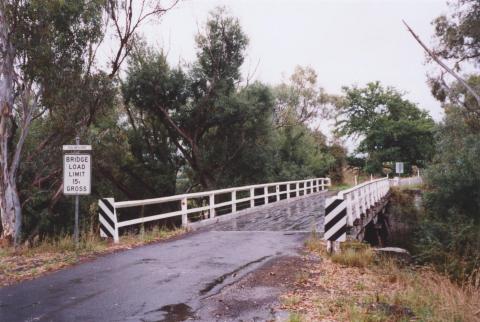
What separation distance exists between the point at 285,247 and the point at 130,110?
22.5 metres

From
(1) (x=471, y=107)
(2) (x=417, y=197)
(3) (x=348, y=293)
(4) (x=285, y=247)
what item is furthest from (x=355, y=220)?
(1) (x=471, y=107)

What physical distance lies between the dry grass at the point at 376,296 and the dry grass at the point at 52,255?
15.8ft

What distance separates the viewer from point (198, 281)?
7289 millimetres

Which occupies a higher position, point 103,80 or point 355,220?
point 103,80

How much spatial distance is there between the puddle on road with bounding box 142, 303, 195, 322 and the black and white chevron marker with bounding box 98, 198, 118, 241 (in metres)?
5.72

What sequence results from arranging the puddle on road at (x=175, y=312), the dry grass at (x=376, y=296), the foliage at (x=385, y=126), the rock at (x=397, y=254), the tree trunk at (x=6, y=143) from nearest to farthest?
the puddle on road at (x=175, y=312)
the dry grass at (x=376, y=296)
the rock at (x=397, y=254)
the tree trunk at (x=6, y=143)
the foliage at (x=385, y=126)

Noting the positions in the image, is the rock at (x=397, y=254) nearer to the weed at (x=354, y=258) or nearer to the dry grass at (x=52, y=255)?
the weed at (x=354, y=258)

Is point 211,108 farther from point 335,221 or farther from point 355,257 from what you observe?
point 355,257

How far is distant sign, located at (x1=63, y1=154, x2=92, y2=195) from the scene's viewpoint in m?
9.99

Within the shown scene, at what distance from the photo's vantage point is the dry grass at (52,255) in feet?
26.7

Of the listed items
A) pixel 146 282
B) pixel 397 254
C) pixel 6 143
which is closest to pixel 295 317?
pixel 146 282

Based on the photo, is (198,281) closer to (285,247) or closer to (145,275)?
(145,275)

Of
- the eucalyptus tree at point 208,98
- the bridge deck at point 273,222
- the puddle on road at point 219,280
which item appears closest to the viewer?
the puddle on road at point 219,280

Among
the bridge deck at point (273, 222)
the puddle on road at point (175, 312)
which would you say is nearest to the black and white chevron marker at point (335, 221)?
the bridge deck at point (273, 222)
